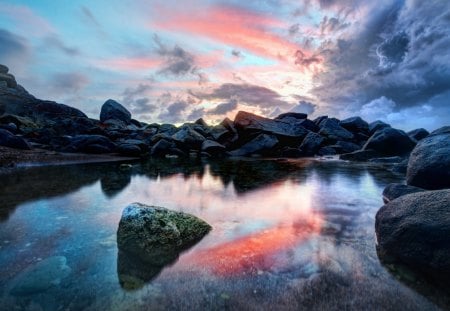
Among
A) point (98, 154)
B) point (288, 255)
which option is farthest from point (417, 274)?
point (98, 154)

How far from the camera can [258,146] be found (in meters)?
33.4

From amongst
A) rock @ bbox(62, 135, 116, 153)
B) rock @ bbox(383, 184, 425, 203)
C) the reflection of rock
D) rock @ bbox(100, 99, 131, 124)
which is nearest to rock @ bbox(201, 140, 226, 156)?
rock @ bbox(62, 135, 116, 153)

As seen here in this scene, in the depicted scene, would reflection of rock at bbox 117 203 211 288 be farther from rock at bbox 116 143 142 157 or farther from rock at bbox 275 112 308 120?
rock at bbox 275 112 308 120

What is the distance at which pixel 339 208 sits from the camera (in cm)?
910

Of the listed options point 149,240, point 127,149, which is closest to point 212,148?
point 127,149

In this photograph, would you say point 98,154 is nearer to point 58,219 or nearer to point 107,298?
point 58,219

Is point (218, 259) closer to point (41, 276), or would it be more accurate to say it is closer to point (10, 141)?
point (41, 276)

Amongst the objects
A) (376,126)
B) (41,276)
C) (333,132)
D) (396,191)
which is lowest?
(41,276)

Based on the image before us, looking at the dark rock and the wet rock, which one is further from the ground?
the dark rock

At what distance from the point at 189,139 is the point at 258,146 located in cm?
768

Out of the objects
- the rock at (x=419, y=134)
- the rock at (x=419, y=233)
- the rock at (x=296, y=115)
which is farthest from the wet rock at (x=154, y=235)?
the rock at (x=296, y=115)

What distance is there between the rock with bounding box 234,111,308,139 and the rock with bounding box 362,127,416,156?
37.6 ft

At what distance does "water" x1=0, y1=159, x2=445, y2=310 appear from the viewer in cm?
405

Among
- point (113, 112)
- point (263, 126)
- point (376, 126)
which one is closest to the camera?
point (263, 126)
